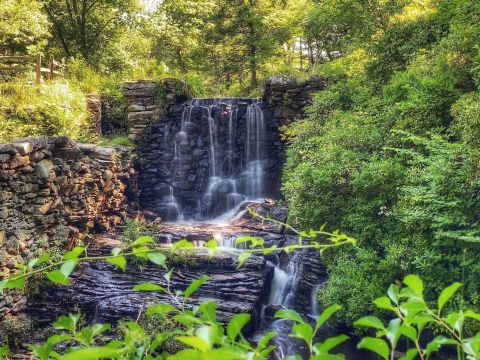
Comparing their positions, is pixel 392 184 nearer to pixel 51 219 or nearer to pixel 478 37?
pixel 478 37

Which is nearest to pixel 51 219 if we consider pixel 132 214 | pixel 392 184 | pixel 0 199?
pixel 0 199

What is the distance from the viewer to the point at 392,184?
5.78 meters

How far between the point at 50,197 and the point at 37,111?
289 cm

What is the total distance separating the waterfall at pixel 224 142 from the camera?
43.3 feet

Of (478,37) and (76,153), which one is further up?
(478,37)

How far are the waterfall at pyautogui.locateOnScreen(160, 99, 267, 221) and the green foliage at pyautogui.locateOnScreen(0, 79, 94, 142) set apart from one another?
3.31m

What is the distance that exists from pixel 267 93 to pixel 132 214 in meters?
5.98

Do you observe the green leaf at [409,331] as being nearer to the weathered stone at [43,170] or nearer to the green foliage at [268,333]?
the green foliage at [268,333]

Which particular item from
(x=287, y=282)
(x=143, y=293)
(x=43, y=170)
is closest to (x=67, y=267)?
(x=143, y=293)

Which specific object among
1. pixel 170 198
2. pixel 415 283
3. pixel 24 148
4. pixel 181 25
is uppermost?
pixel 181 25

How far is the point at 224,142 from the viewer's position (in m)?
13.6

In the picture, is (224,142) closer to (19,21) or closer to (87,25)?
(19,21)

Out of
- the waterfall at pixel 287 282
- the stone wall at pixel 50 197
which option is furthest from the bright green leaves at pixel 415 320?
the stone wall at pixel 50 197

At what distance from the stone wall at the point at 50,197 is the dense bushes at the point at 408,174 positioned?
5.22 m
